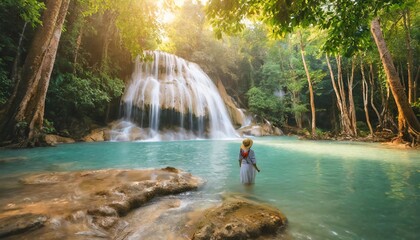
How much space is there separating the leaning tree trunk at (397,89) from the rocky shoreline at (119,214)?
11111mm

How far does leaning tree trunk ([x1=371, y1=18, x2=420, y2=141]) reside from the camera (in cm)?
1134

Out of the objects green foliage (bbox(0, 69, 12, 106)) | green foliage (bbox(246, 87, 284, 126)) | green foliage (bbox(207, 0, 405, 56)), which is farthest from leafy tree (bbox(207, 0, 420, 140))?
green foliage (bbox(246, 87, 284, 126))

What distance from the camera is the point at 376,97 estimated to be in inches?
1117

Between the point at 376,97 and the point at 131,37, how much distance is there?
30.5 m

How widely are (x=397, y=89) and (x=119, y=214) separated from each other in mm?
12966

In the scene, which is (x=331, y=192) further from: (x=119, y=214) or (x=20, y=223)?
(x=20, y=223)

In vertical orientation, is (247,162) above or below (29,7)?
below

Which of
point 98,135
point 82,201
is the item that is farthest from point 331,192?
point 98,135

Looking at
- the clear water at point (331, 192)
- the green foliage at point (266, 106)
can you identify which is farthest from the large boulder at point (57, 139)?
the green foliage at point (266, 106)

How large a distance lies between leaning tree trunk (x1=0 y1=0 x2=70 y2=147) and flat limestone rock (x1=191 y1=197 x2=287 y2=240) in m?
10.4

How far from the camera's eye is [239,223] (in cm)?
293

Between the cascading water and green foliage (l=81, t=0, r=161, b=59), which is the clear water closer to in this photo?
green foliage (l=81, t=0, r=161, b=59)

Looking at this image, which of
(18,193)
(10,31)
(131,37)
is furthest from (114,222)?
(10,31)

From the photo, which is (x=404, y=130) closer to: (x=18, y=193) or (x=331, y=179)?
(x=331, y=179)
